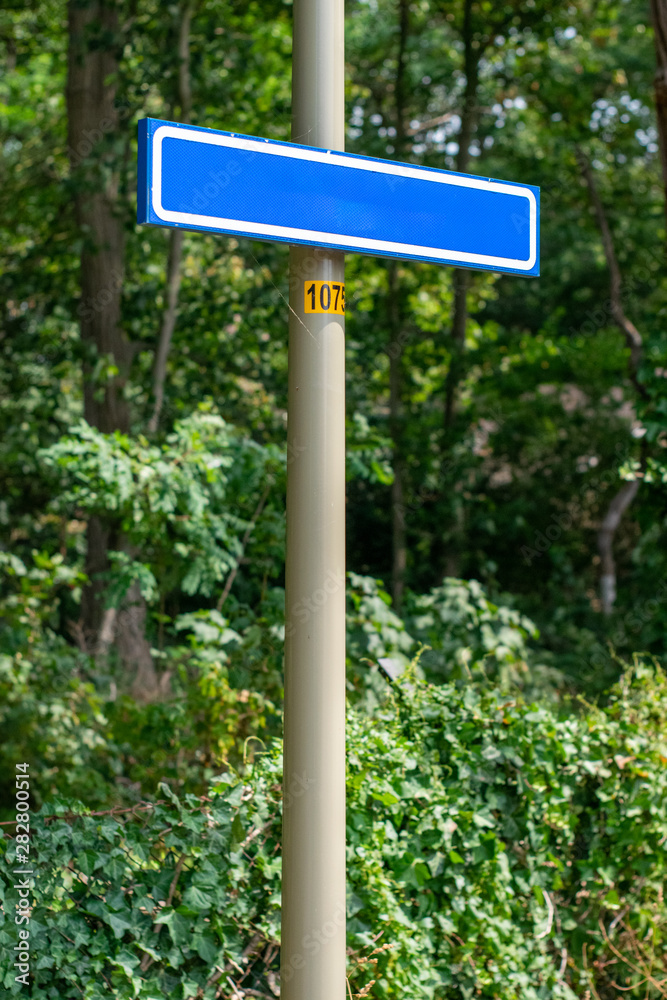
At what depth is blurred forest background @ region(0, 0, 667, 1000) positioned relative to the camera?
4.80m

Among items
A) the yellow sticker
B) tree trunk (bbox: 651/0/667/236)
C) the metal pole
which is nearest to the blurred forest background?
tree trunk (bbox: 651/0/667/236)

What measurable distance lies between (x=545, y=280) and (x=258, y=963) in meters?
13.0

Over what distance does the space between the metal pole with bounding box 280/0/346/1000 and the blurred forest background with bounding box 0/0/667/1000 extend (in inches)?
30.1

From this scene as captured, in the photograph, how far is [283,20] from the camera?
11266 millimetres

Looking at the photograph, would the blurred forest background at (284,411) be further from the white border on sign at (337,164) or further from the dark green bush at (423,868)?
the white border on sign at (337,164)

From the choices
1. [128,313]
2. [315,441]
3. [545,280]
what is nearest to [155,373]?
[128,313]

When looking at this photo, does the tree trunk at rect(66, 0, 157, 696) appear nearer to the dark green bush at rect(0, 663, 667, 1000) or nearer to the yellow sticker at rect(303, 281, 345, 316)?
the dark green bush at rect(0, 663, 667, 1000)

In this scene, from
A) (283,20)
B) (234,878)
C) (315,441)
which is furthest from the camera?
(283,20)

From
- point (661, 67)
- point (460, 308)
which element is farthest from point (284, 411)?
point (661, 67)

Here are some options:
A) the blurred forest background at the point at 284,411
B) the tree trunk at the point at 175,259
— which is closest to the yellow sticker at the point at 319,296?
the blurred forest background at the point at 284,411

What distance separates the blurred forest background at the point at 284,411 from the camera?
4.80 meters

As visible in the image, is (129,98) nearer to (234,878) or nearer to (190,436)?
(190,436)

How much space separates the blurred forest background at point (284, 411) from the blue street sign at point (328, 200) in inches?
64.0

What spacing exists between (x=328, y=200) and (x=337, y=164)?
8 centimetres
